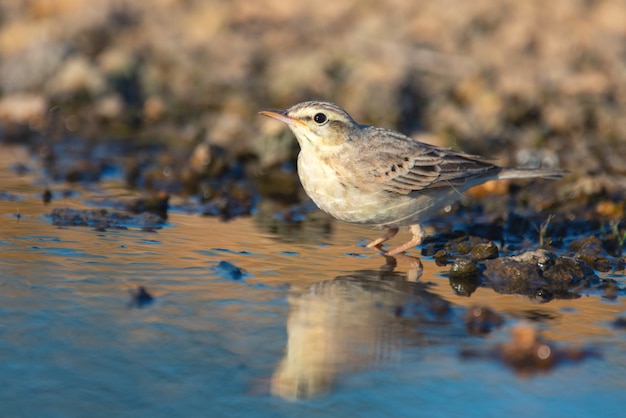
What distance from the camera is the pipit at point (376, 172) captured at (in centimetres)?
801

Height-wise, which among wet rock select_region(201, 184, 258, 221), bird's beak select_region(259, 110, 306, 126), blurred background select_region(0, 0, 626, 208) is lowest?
wet rock select_region(201, 184, 258, 221)

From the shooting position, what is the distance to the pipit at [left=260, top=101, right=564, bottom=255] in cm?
801

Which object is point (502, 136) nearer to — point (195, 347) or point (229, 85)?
point (229, 85)

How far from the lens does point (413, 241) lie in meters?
8.41

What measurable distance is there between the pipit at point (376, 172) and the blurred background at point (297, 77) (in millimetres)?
3083

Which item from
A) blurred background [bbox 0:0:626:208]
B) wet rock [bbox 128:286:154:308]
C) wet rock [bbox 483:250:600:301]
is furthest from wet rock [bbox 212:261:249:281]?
blurred background [bbox 0:0:626:208]

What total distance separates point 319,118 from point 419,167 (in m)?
1.01

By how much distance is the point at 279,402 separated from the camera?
16.4 ft

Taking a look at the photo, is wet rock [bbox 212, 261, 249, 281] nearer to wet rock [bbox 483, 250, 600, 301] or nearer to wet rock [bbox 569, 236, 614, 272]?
wet rock [bbox 483, 250, 600, 301]

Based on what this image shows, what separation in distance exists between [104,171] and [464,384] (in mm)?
7170

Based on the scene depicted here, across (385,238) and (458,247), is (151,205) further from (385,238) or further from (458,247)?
(458,247)

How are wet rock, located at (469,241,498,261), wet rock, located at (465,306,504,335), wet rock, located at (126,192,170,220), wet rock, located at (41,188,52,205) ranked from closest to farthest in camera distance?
wet rock, located at (465,306,504,335) → wet rock, located at (469,241,498,261) → wet rock, located at (126,192,170,220) → wet rock, located at (41,188,52,205)

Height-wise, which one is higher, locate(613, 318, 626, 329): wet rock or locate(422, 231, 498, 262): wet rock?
locate(422, 231, 498, 262): wet rock

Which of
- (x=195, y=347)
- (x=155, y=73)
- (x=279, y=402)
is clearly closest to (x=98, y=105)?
(x=155, y=73)
